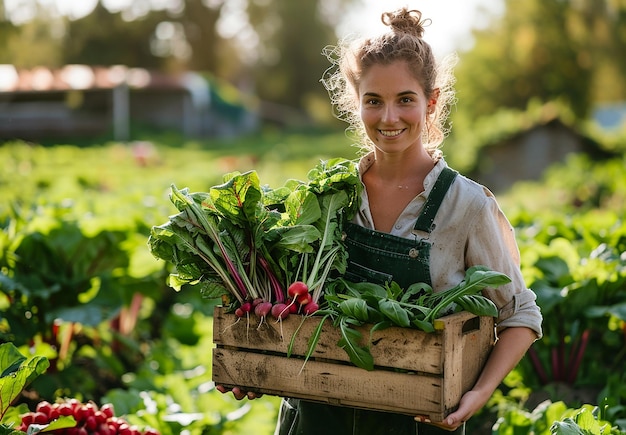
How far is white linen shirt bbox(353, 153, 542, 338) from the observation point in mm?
2676

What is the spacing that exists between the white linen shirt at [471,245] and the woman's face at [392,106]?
0.16 m

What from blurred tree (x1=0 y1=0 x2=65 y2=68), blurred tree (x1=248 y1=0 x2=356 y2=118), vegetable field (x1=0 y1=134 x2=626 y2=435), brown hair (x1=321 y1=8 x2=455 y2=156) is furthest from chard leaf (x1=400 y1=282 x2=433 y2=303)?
blurred tree (x1=248 y1=0 x2=356 y2=118)

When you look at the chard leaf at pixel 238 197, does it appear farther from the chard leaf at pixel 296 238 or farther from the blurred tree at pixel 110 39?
the blurred tree at pixel 110 39

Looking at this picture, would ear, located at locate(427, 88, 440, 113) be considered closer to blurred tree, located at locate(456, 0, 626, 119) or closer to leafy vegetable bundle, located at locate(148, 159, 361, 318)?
leafy vegetable bundle, located at locate(148, 159, 361, 318)

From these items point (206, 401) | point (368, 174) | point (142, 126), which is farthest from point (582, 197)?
point (142, 126)

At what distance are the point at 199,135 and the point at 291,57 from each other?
56.1ft

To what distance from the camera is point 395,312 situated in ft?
7.97

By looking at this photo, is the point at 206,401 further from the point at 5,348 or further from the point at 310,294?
the point at 310,294

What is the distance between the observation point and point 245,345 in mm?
2709

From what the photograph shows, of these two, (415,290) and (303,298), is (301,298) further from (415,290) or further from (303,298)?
(415,290)

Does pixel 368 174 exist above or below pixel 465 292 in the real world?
above

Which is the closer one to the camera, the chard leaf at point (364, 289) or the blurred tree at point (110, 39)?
the chard leaf at point (364, 289)

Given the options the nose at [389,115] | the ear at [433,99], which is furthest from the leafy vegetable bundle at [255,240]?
the ear at [433,99]

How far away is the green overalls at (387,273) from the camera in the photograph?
271cm
